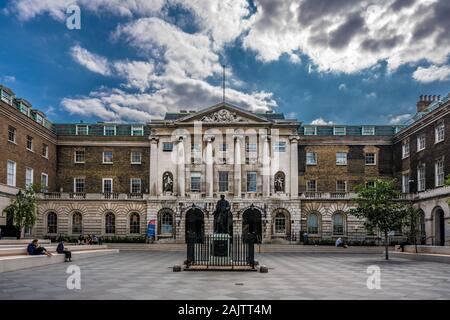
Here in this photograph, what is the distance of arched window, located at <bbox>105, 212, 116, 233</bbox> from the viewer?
51031 millimetres

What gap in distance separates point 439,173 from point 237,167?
19.6 meters

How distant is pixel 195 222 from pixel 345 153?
18498mm

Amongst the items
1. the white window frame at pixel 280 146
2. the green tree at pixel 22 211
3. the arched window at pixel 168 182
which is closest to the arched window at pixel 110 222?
the arched window at pixel 168 182

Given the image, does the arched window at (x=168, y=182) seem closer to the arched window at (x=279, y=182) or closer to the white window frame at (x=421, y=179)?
the arched window at (x=279, y=182)

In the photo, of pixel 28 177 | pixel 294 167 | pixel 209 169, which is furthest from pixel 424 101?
pixel 28 177

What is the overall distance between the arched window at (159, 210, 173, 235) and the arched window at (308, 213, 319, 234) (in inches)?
578

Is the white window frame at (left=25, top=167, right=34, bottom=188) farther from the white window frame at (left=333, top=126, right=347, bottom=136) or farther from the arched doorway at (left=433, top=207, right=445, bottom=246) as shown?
the arched doorway at (left=433, top=207, right=445, bottom=246)

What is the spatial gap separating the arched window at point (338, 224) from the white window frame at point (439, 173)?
1134cm

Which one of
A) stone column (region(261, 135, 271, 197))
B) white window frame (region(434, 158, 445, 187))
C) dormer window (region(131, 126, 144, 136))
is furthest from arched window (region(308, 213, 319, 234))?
dormer window (region(131, 126, 144, 136))

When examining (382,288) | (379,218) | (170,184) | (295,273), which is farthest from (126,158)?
(382,288)

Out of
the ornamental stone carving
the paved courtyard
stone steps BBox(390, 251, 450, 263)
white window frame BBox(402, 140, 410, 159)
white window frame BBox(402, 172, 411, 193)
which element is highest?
the ornamental stone carving

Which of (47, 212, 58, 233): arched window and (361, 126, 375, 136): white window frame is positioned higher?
(361, 126, 375, 136): white window frame

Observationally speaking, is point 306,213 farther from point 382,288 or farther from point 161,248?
point 382,288
